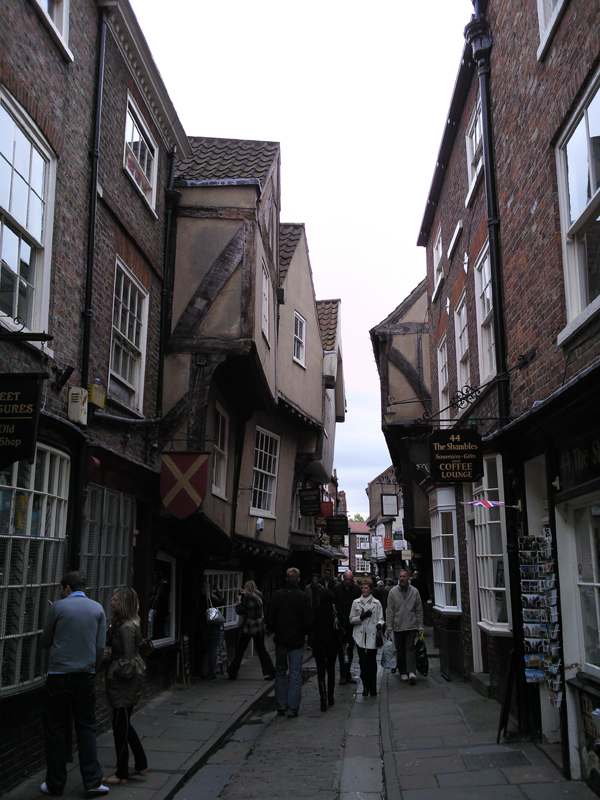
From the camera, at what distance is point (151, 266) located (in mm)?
10703

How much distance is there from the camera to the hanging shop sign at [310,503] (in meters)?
22.3

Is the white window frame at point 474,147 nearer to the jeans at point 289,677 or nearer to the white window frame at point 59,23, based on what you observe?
the white window frame at point 59,23

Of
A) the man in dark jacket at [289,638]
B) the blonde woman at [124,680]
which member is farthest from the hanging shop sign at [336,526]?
the blonde woman at [124,680]

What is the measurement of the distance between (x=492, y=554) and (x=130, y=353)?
18.2 ft

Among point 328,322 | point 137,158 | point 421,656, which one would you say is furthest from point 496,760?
point 328,322

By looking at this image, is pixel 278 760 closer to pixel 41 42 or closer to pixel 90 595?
pixel 90 595

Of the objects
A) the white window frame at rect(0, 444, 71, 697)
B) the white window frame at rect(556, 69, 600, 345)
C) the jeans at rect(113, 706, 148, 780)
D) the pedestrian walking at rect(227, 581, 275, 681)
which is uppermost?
the white window frame at rect(556, 69, 600, 345)

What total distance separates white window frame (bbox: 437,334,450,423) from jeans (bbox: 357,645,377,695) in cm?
498

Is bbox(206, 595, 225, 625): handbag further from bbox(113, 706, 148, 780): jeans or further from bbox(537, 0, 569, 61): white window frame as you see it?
bbox(537, 0, 569, 61): white window frame

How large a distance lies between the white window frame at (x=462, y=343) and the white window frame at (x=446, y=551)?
196 cm

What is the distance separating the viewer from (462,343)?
39.4ft

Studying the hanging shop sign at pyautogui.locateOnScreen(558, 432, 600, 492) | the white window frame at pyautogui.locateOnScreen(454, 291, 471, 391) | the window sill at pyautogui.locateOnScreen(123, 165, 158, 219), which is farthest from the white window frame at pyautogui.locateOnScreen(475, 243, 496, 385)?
the window sill at pyautogui.locateOnScreen(123, 165, 158, 219)

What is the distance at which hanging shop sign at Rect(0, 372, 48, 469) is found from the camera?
16.5ft

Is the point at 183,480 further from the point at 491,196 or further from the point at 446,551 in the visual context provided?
the point at 446,551
